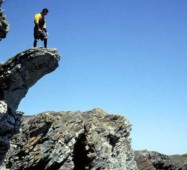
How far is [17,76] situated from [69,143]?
1110 cm

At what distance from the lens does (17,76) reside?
30594 millimetres

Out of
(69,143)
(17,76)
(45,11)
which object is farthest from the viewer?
(69,143)

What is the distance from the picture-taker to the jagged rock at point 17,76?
29.1m

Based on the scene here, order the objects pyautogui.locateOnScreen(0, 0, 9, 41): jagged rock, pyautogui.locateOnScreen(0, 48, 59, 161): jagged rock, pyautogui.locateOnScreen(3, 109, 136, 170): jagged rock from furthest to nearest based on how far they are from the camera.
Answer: pyautogui.locateOnScreen(3, 109, 136, 170): jagged rock < pyautogui.locateOnScreen(0, 0, 9, 41): jagged rock < pyautogui.locateOnScreen(0, 48, 59, 161): jagged rock

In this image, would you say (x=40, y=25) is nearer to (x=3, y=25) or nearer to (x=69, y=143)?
(x=3, y=25)

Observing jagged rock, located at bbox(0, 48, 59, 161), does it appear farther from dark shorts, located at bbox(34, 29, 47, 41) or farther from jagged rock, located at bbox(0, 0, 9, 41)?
jagged rock, located at bbox(0, 0, 9, 41)

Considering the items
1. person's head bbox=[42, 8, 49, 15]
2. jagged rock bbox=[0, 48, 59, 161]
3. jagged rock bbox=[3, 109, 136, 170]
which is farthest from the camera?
jagged rock bbox=[3, 109, 136, 170]

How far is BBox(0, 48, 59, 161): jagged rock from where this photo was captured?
95.4 feet

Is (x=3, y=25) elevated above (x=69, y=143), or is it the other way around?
(x=3, y=25)

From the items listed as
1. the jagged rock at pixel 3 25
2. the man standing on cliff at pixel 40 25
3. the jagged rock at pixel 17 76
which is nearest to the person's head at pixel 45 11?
the man standing on cliff at pixel 40 25

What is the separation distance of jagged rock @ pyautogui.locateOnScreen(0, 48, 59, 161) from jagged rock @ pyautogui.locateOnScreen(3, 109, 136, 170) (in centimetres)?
600

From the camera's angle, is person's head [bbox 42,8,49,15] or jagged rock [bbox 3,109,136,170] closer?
person's head [bbox 42,8,49,15]

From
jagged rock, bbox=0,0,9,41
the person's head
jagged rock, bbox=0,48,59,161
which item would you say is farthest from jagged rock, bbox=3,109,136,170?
the person's head

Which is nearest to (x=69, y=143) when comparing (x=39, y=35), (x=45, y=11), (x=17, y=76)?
(x=17, y=76)
